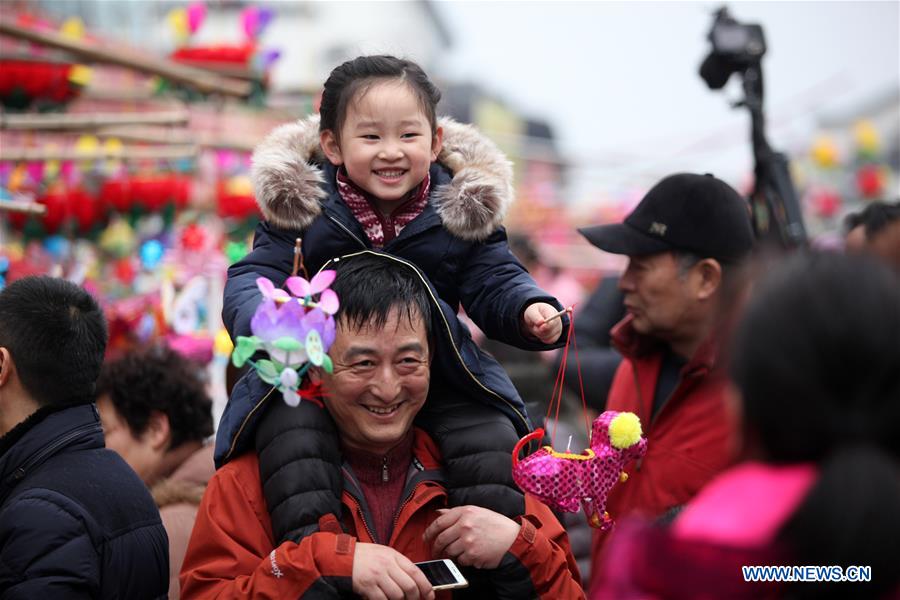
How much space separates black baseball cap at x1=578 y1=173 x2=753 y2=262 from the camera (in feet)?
11.6

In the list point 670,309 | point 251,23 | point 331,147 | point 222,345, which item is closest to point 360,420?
point 331,147

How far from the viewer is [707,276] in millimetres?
3539

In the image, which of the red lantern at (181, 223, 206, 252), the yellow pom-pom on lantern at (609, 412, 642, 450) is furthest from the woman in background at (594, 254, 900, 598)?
the red lantern at (181, 223, 206, 252)

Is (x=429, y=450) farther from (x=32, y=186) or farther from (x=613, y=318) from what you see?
(x=32, y=186)

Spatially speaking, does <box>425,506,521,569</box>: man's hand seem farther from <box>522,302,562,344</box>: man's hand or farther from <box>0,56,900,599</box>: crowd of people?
<box>522,302,562,344</box>: man's hand

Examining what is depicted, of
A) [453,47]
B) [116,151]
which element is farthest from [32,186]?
[453,47]

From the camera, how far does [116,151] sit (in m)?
6.79

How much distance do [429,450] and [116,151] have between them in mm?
4739

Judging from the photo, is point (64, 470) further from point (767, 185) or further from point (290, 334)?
point (767, 185)

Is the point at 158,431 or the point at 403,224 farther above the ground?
the point at 403,224

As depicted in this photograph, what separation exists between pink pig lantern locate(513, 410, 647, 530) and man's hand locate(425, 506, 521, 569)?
0.13 m

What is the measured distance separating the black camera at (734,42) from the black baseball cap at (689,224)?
1.09 meters

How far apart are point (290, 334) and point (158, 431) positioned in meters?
1.75

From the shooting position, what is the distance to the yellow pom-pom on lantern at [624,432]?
252cm
